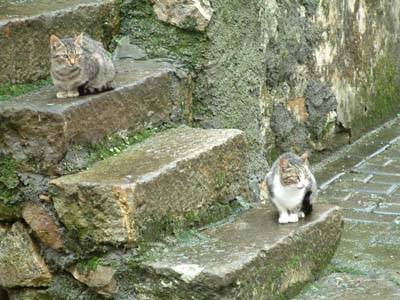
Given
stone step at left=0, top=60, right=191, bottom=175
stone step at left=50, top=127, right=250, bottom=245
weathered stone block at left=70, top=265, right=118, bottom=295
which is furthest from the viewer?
stone step at left=0, top=60, right=191, bottom=175

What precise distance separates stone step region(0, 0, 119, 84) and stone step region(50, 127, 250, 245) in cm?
68

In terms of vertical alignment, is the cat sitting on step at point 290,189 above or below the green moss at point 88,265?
above

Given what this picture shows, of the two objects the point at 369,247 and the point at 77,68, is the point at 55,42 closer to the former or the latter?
the point at 77,68

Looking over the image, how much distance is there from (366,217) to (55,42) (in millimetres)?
2139

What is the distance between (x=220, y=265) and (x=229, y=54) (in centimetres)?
162

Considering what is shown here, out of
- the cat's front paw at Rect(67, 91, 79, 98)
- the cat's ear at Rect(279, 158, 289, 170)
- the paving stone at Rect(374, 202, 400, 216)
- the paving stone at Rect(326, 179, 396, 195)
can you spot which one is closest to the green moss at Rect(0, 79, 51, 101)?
the cat's front paw at Rect(67, 91, 79, 98)

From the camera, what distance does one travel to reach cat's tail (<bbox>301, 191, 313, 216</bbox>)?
465cm

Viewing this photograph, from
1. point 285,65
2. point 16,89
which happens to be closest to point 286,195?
point 16,89

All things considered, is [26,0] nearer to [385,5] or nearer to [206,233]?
[206,233]

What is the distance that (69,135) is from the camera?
4391 mm

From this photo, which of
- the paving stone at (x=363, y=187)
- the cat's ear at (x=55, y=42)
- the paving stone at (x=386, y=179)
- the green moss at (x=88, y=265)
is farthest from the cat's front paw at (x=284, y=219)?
the paving stone at (x=386, y=179)

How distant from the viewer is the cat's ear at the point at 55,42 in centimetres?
461

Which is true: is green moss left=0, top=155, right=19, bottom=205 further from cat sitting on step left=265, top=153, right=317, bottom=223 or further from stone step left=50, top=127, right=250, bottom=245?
cat sitting on step left=265, top=153, right=317, bottom=223

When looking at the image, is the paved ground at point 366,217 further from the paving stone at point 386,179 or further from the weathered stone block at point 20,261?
the weathered stone block at point 20,261
